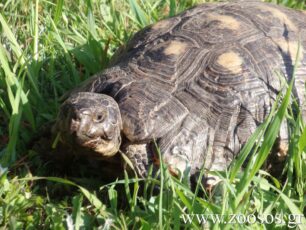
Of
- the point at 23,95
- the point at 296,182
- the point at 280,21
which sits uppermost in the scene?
the point at 280,21

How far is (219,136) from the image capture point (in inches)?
136

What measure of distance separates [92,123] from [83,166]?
68 centimetres

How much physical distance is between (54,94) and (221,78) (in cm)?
143

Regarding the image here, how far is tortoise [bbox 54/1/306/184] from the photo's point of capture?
3312 mm

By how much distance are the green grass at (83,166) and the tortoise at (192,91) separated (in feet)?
0.51

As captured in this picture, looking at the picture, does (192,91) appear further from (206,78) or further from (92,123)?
(92,123)

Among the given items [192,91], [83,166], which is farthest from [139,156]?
[83,166]

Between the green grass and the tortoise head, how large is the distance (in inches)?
8.6

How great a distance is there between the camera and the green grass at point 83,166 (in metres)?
2.92

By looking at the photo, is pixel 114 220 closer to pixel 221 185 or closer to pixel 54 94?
pixel 221 185

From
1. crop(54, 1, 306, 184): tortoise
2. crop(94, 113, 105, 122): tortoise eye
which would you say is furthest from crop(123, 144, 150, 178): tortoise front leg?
crop(94, 113, 105, 122): tortoise eye

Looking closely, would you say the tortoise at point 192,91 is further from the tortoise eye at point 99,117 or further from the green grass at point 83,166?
the green grass at point 83,166

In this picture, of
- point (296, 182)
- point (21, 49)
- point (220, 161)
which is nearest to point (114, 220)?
point (220, 161)

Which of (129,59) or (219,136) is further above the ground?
(129,59)
